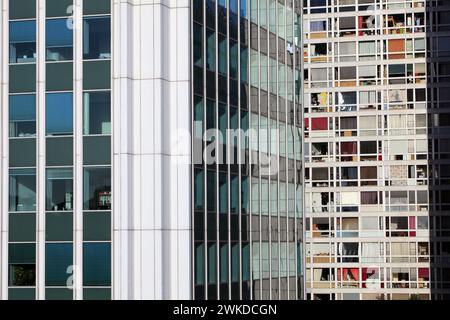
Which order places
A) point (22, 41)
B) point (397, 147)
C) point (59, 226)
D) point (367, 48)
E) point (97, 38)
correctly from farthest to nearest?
point (367, 48)
point (397, 147)
point (22, 41)
point (97, 38)
point (59, 226)

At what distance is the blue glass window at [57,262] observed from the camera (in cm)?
4034

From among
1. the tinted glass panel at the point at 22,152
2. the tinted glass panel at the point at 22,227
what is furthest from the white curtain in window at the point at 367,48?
the tinted glass panel at the point at 22,227

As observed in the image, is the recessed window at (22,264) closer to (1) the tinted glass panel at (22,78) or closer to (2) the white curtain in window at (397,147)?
(1) the tinted glass panel at (22,78)

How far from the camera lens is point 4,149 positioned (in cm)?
4172

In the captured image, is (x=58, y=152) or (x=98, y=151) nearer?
(x=98, y=151)

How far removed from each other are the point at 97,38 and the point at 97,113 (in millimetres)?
2549

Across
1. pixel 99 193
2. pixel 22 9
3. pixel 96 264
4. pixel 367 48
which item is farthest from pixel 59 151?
pixel 367 48

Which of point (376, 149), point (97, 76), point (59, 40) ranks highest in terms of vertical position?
point (59, 40)

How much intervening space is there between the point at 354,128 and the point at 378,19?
25.0 feet

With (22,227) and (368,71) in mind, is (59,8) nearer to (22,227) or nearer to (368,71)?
(22,227)

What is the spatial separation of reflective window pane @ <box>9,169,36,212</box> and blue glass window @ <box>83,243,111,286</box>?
2510 mm

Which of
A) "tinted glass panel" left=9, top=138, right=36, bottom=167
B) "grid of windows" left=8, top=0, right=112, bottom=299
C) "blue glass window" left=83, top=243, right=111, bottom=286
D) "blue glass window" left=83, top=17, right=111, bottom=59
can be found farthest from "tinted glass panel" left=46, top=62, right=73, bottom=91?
"blue glass window" left=83, top=243, right=111, bottom=286

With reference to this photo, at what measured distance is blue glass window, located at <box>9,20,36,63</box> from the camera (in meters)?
41.9
